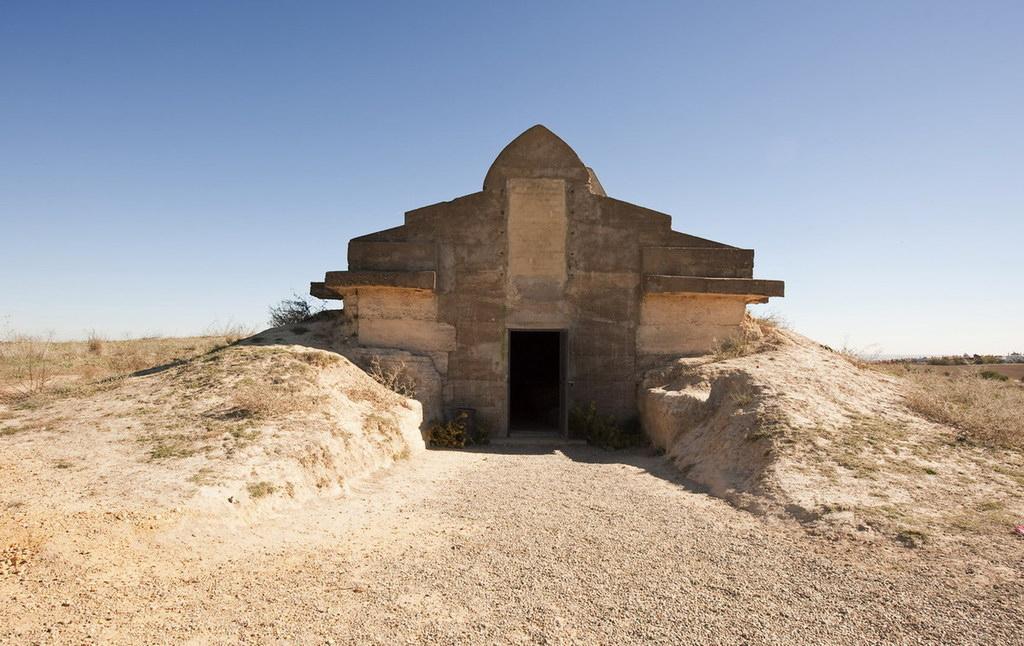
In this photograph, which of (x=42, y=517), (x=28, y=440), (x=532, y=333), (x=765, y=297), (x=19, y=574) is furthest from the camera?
(x=532, y=333)

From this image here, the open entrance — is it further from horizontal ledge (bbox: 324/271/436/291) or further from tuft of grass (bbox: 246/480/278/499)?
tuft of grass (bbox: 246/480/278/499)

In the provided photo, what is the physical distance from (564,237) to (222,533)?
8275 mm

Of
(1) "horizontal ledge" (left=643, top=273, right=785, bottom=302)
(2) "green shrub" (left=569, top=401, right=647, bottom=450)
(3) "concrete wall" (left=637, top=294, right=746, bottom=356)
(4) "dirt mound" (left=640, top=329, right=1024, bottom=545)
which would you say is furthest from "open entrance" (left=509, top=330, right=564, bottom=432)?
(4) "dirt mound" (left=640, top=329, right=1024, bottom=545)

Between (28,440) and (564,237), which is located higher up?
(564,237)

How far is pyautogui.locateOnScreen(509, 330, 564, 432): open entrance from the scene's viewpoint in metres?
15.6

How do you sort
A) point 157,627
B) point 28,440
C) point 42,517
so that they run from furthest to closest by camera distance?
point 28,440, point 42,517, point 157,627

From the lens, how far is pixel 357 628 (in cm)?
357

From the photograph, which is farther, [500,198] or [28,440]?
[500,198]

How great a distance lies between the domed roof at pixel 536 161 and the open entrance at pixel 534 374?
4918 millimetres

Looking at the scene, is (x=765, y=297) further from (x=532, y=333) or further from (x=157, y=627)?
(x=157, y=627)

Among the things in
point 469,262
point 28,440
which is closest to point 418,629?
point 28,440

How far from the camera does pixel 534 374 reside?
54.2 ft

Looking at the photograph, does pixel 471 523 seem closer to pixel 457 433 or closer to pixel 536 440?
pixel 457 433

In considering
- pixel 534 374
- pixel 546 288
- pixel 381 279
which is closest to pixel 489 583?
pixel 381 279
